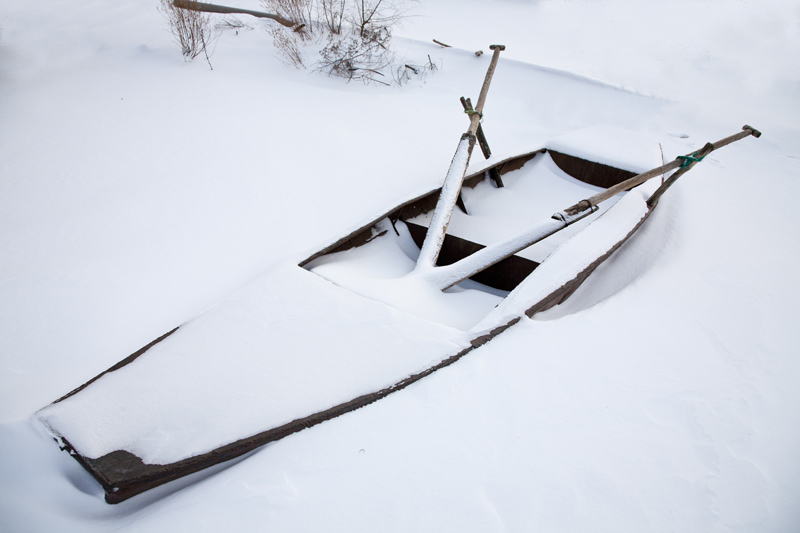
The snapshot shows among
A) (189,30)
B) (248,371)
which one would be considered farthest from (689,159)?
(189,30)

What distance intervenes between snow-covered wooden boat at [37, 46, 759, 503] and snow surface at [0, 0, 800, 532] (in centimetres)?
11

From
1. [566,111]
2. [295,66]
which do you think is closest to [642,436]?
[566,111]

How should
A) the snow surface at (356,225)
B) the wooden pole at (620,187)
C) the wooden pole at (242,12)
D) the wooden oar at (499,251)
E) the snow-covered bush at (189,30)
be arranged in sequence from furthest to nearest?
the wooden pole at (242,12) → the snow-covered bush at (189,30) → the wooden pole at (620,187) → the wooden oar at (499,251) → the snow surface at (356,225)

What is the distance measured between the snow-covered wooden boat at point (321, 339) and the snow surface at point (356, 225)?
108 mm

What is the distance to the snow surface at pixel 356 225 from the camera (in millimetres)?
1470

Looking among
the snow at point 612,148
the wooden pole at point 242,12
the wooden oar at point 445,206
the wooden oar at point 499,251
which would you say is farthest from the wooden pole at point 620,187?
the wooden pole at point 242,12

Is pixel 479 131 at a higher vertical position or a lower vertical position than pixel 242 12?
lower

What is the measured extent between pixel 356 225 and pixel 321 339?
0.87 meters

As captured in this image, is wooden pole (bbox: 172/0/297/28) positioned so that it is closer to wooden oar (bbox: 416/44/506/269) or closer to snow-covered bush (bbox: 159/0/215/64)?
snow-covered bush (bbox: 159/0/215/64)

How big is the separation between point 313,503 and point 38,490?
3.08 feet

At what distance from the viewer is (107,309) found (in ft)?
8.32

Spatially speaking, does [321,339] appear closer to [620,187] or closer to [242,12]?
[620,187]

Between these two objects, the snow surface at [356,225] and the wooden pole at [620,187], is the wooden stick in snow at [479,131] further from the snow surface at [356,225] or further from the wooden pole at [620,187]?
the wooden pole at [620,187]

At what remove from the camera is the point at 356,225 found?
99.5 inches
